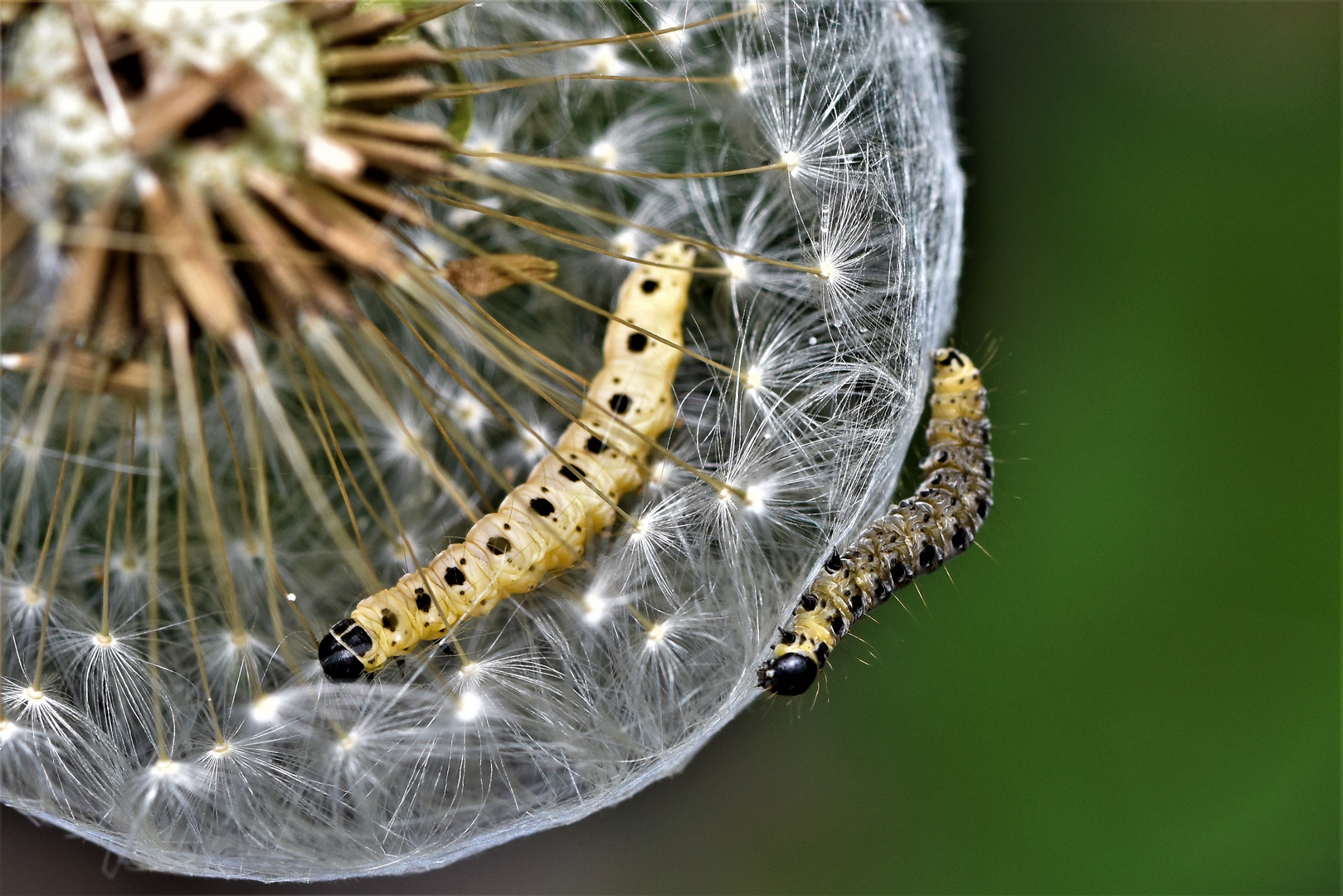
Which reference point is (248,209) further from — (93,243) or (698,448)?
(698,448)

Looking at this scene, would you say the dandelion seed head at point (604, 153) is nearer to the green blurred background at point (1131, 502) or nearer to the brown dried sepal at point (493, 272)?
the brown dried sepal at point (493, 272)

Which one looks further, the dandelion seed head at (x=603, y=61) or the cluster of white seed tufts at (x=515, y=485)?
the dandelion seed head at (x=603, y=61)

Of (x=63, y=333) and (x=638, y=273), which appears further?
(x=638, y=273)

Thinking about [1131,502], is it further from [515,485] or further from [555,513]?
[515,485]

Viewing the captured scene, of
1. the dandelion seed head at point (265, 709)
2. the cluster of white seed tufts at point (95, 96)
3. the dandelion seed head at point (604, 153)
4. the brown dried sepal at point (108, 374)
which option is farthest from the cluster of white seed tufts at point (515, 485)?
the cluster of white seed tufts at point (95, 96)

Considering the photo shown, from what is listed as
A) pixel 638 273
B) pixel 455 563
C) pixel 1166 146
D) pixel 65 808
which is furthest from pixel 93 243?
pixel 1166 146
